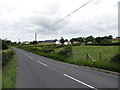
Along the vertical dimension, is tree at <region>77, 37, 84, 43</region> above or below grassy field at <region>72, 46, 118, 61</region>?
above

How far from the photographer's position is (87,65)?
13914 millimetres

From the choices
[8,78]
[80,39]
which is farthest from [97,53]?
[80,39]

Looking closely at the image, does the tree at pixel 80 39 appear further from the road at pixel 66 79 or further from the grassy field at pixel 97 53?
the road at pixel 66 79

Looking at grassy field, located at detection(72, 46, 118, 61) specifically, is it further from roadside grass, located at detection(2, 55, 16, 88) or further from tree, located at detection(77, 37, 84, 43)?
tree, located at detection(77, 37, 84, 43)

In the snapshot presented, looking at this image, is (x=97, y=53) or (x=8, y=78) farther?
(x=97, y=53)

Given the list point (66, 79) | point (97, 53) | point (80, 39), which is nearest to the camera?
point (66, 79)

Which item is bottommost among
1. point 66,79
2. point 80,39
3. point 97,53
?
point 66,79

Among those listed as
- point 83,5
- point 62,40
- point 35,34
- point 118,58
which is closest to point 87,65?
point 118,58

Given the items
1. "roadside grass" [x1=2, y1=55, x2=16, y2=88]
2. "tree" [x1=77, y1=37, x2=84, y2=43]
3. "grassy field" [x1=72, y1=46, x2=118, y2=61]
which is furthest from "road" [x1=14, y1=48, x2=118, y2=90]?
"tree" [x1=77, y1=37, x2=84, y2=43]

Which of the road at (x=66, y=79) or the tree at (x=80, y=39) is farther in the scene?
the tree at (x=80, y=39)

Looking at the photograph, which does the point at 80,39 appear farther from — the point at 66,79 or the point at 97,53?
the point at 66,79

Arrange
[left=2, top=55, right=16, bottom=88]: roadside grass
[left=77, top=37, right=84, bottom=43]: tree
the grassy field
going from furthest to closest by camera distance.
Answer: [left=77, top=37, right=84, bottom=43]: tree → the grassy field → [left=2, top=55, right=16, bottom=88]: roadside grass

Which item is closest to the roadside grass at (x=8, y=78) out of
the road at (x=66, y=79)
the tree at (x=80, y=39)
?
the road at (x=66, y=79)

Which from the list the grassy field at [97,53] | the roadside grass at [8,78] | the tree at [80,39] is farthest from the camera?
the tree at [80,39]
